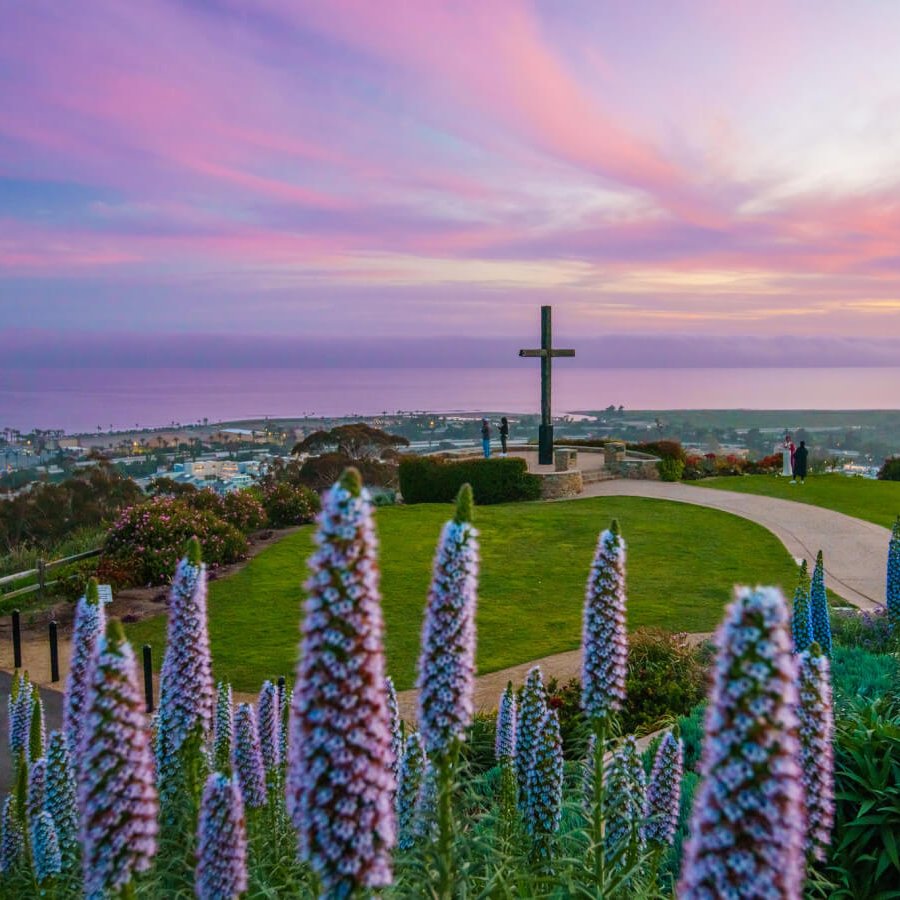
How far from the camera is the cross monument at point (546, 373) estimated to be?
29.9 metres

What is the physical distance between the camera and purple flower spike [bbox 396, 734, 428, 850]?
13.6 ft

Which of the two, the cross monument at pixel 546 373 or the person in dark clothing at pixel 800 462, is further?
the person in dark clothing at pixel 800 462

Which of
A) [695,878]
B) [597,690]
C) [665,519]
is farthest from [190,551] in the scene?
[665,519]

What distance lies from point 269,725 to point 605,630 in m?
2.42

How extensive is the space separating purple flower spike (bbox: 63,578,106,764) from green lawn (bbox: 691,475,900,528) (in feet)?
77.8

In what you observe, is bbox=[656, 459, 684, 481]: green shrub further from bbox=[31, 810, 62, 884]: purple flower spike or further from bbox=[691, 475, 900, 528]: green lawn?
bbox=[31, 810, 62, 884]: purple flower spike

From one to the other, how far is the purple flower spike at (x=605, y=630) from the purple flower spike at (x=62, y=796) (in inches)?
104

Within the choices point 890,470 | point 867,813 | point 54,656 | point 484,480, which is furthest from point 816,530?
point 54,656

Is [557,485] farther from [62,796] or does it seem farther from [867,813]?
[62,796]

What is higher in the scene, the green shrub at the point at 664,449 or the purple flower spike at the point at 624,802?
the green shrub at the point at 664,449

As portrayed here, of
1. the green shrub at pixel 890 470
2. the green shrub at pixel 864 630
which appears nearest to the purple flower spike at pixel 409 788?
the green shrub at pixel 864 630

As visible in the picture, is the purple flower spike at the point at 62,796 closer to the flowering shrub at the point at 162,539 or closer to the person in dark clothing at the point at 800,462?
the flowering shrub at the point at 162,539

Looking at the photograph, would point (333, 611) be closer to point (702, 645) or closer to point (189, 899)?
point (189, 899)

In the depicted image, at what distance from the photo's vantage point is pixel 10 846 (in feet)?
15.5
